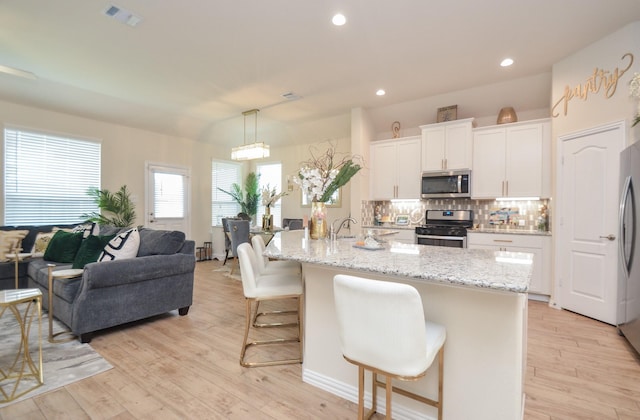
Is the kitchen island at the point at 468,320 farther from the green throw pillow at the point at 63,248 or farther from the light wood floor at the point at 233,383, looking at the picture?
the green throw pillow at the point at 63,248

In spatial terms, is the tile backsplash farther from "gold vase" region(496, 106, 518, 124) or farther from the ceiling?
the ceiling

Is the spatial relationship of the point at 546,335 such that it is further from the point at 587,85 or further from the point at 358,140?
the point at 358,140

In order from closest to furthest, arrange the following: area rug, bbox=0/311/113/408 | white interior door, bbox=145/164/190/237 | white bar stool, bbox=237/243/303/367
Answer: area rug, bbox=0/311/113/408 → white bar stool, bbox=237/243/303/367 → white interior door, bbox=145/164/190/237

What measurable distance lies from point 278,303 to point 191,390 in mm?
1810

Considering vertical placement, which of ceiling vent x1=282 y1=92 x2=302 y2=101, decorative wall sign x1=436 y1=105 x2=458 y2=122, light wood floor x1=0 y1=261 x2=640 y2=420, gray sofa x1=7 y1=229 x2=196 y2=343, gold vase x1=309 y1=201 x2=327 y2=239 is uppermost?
ceiling vent x1=282 y1=92 x2=302 y2=101

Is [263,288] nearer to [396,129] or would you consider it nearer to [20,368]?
[20,368]

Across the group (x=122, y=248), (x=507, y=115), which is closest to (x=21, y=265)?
(x=122, y=248)

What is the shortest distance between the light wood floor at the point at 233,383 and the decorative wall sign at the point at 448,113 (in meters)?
3.09

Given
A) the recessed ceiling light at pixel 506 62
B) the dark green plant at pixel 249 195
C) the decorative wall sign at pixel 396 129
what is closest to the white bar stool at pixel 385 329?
the recessed ceiling light at pixel 506 62

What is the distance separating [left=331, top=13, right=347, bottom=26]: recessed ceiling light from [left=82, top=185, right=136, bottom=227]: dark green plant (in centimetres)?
480

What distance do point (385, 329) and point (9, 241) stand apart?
16.3 ft

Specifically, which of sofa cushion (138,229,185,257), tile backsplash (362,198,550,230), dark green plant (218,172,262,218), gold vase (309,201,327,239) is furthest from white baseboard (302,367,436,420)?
dark green plant (218,172,262,218)

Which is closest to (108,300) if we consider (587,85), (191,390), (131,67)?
(191,390)

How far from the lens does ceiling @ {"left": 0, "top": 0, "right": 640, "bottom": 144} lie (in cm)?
261
